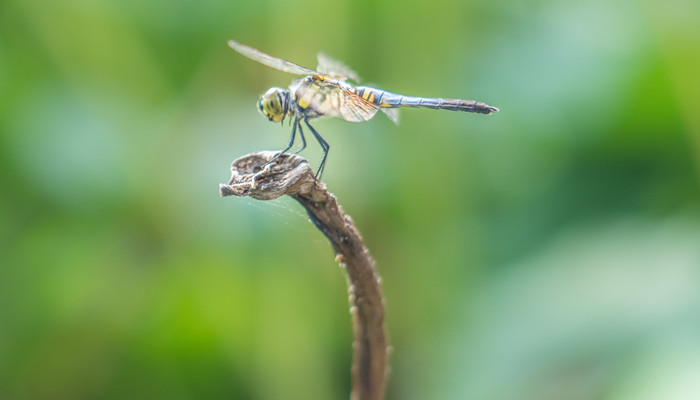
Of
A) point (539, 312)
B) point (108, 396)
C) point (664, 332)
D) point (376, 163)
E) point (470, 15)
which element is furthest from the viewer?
point (470, 15)

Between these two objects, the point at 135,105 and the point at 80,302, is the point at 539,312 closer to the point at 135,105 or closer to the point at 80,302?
the point at 80,302

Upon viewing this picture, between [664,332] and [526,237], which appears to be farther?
[526,237]

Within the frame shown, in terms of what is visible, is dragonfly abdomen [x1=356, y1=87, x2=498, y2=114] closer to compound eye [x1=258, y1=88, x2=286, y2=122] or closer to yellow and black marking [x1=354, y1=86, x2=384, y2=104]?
yellow and black marking [x1=354, y1=86, x2=384, y2=104]

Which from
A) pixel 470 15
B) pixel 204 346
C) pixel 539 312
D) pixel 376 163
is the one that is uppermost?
pixel 470 15

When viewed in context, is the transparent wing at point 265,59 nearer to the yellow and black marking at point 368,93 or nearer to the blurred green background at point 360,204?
the yellow and black marking at point 368,93

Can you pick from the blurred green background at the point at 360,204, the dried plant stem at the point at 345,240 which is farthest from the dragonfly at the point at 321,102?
the dried plant stem at the point at 345,240

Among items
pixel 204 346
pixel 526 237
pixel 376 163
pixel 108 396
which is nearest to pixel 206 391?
pixel 204 346

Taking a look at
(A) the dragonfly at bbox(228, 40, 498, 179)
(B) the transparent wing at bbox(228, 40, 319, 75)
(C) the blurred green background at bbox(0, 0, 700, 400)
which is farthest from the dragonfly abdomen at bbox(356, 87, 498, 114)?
(C) the blurred green background at bbox(0, 0, 700, 400)
